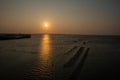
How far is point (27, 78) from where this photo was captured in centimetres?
1077

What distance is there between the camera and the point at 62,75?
11805 mm

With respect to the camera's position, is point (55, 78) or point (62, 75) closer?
point (55, 78)

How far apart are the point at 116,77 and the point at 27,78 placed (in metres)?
7.26

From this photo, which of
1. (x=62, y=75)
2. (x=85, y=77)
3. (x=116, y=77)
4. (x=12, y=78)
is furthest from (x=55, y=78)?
(x=116, y=77)

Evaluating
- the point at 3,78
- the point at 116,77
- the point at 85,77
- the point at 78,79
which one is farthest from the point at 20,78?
the point at 116,77

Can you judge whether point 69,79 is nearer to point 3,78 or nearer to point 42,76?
point 42,76

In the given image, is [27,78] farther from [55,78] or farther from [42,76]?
[55,78]

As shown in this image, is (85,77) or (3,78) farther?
(85,77)

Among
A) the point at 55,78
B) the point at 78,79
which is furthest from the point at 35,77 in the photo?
the point at 78,79

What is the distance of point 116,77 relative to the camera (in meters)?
11.7

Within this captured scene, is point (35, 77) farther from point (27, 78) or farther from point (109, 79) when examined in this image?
point (109, 79)

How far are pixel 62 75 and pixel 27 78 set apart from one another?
2.89m

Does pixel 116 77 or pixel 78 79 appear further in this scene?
pixel 116 77

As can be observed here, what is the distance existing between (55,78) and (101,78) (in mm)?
3744
